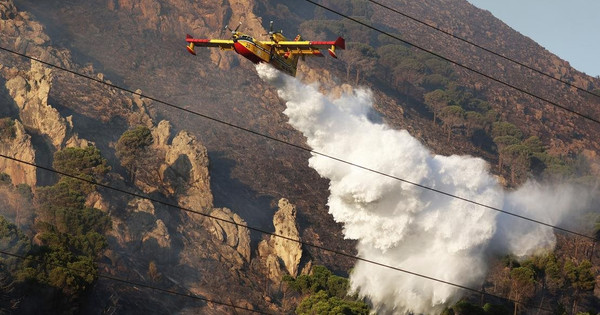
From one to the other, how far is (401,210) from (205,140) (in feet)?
134

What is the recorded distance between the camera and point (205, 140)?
11200cm

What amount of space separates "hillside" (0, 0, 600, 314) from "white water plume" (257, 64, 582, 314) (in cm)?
775

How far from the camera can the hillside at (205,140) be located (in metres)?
80.7

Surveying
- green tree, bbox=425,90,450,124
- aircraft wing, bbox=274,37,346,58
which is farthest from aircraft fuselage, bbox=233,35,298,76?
green tree, bbox=425,90,450,124

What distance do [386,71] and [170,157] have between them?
79432 mm

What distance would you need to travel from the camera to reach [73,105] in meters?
102

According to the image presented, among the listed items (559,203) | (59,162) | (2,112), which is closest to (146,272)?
(59,162)

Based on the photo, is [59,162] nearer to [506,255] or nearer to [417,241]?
[417,241]

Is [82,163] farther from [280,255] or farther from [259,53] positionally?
[259,53]

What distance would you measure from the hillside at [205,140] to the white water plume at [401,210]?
7.75m

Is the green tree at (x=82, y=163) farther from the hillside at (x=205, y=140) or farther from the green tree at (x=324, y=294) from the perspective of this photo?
the green tree at (x=324, y=294)

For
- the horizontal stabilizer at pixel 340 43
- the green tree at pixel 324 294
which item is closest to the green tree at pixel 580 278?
the green tree at pixel 324 294

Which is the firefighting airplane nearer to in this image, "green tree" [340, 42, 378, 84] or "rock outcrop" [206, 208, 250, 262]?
"rock outcrop" [206, 208, 250, 262]

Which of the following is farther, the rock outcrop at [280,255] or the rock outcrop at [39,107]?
the rock outcrop at [39,107]
